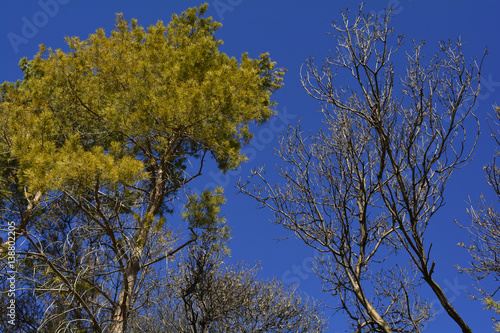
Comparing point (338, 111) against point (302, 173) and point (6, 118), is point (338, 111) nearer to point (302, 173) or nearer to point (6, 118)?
point (302, 173)

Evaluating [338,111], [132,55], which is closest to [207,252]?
[132,55]

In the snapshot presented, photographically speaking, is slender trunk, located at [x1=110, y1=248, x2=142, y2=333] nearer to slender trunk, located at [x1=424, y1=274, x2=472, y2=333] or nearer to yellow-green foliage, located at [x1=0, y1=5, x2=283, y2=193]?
yellow-green foliage, located at [x1=0, y1=5, x2=283, y2=193]

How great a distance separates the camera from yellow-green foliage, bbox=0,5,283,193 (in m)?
4.34

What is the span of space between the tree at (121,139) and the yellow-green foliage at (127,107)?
0.02 metres

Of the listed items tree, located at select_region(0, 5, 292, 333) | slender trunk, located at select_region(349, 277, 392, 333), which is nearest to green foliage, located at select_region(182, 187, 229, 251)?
tree, located at select_region(0, 5, 292, 333)

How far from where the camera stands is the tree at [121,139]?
4348mm

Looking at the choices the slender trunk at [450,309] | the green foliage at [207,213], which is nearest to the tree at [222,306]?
the green foliage at [207,213]

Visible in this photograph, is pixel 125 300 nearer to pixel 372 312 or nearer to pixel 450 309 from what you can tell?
pixel 372 312

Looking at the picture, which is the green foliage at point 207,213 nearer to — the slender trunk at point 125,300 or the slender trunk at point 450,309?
the slender trunk at point 125,300

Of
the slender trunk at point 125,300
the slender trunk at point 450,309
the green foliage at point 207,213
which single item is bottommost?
the slender trunk at point 450,309

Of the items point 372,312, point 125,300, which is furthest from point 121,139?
point 372,312

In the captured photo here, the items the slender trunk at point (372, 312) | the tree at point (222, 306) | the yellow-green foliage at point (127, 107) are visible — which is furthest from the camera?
the tree at point (222, 306)

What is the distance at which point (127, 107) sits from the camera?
555cm

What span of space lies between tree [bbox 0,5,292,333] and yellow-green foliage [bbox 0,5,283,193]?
0.02 meters
